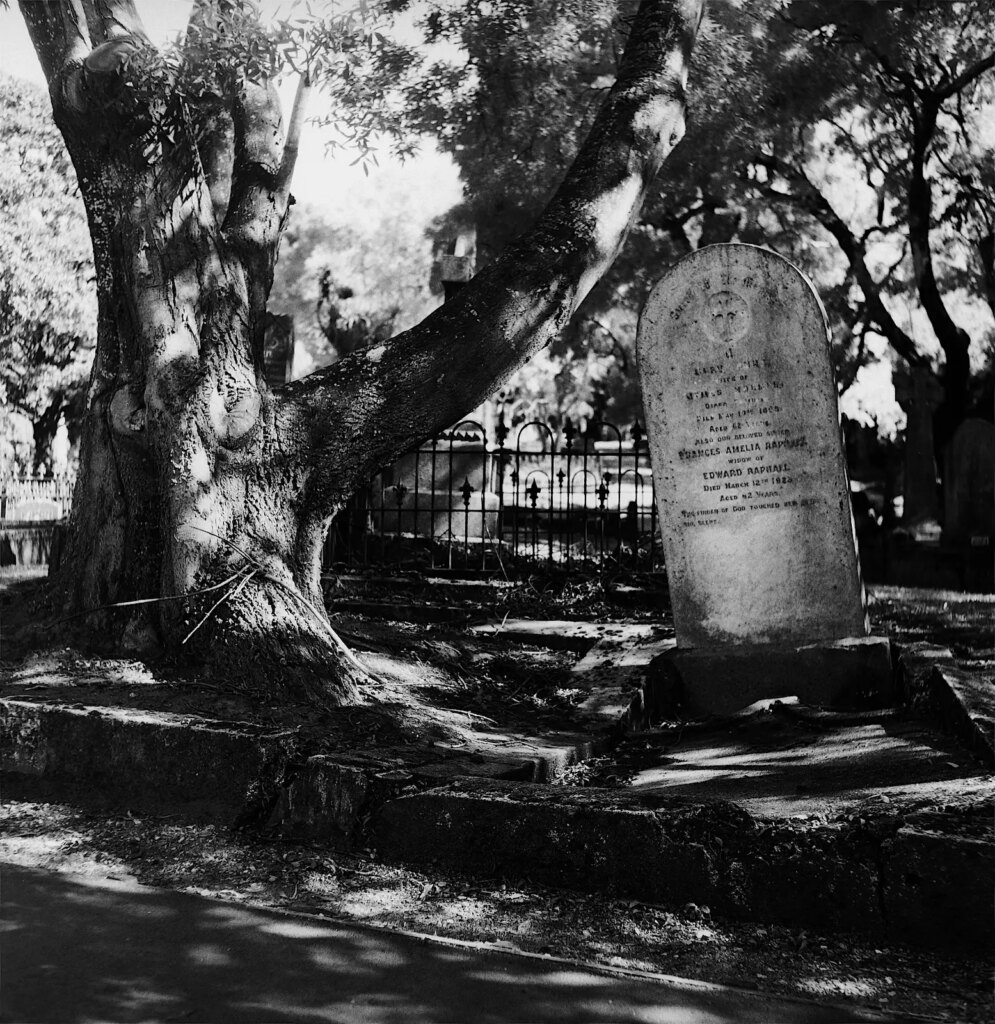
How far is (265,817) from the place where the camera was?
425 centimetres

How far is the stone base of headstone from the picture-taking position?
20.4 ft

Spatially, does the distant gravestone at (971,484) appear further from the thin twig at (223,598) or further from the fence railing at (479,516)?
the thin twig at (223,598)

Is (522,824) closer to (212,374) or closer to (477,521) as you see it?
(212,374)

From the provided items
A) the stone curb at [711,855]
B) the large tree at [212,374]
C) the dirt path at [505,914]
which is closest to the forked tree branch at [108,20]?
the large tree at [212,374]

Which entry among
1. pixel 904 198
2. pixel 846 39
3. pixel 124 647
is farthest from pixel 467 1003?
pixel 904 198

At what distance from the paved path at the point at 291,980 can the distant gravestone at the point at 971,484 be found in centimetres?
1288

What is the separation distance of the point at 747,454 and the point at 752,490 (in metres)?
0.22

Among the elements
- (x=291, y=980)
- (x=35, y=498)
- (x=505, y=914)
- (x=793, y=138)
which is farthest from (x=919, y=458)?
(x=35, y=498)

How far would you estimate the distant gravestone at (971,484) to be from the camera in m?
14.6

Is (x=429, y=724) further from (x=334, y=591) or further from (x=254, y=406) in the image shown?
(x=334, y=591)

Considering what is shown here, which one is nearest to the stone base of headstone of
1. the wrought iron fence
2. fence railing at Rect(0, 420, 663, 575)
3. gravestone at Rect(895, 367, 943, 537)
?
the wrought iron fence

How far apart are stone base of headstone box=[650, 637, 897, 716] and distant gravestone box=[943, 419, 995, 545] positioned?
9.07m

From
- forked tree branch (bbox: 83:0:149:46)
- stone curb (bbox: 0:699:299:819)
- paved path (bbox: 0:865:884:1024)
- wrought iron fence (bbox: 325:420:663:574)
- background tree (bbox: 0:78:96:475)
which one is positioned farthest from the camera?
background tree (bbox: 0:78:96:475)

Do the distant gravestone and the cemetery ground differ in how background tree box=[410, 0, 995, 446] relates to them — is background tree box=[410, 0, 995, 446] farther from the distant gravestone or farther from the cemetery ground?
the cemetery ground
